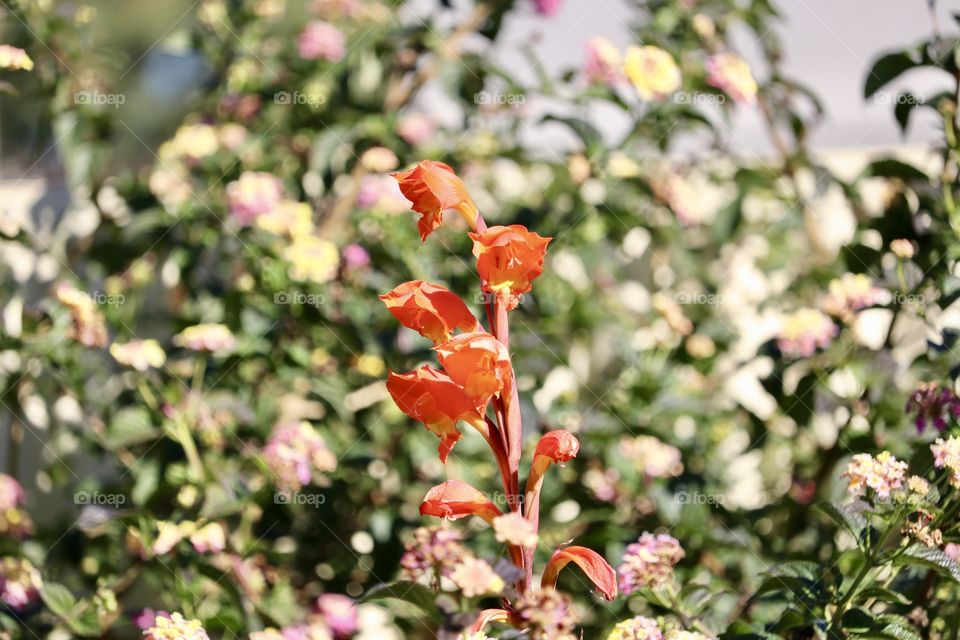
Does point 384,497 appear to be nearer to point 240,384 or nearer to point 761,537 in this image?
point 240,384

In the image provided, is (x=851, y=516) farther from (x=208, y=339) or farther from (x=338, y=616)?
(x=208, y=339)

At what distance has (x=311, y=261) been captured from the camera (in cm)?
160

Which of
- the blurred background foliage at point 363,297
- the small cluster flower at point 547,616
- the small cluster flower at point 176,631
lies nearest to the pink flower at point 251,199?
the blurred background foliage at point 363,297

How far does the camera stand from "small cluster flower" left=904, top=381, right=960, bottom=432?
979mm

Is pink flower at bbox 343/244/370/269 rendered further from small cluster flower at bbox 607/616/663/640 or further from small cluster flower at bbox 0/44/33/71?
small cluster flower at bbox 607/616/663/640

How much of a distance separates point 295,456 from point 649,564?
2.33 ft

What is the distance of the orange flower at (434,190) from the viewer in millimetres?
726

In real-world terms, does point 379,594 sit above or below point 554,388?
above

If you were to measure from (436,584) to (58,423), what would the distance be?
1.47 m

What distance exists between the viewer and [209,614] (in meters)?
1.25

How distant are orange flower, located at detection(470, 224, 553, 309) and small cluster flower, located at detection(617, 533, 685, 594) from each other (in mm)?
318

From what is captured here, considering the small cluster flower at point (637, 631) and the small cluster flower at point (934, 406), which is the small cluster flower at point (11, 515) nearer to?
the small cluster flower at point (637, 631)

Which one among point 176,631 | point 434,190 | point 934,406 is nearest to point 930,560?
point 934,406

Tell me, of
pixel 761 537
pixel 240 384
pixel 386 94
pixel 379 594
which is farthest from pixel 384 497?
pixel 379 594
